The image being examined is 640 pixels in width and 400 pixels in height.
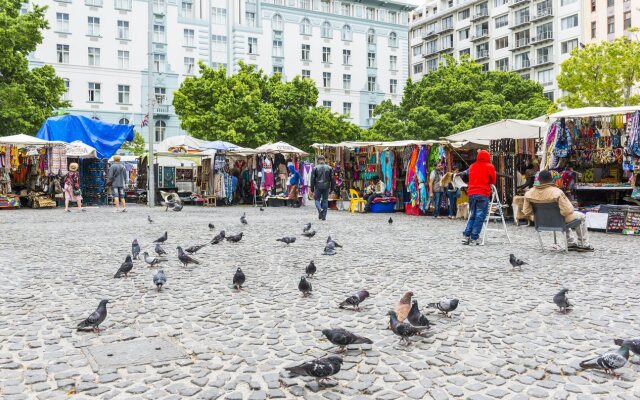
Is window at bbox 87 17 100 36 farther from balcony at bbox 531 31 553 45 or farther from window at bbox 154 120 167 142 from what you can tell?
balcony at bbox 531 31 553 45

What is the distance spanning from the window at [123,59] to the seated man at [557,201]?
161 ft

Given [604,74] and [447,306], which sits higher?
[604,74]

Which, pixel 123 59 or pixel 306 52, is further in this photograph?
pixel 306 52

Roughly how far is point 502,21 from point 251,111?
4226cm

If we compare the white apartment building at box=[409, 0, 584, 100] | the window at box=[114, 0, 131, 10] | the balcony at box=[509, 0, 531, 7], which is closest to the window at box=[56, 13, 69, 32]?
the window at box=[114, 0, 131, 10]

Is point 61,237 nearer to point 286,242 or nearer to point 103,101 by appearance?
point 286,242

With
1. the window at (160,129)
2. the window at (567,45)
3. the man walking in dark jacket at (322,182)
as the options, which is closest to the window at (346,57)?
the window at (160,129)

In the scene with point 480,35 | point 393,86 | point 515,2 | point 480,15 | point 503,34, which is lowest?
point 393,86

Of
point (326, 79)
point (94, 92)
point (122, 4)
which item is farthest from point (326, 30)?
point (94, 92)

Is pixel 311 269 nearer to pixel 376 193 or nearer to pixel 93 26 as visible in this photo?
pixel 376 193

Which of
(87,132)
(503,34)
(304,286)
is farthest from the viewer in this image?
(503,34)

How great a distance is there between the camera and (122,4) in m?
51.9

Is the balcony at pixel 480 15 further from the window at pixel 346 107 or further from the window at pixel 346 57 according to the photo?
the window at pixel 346 107

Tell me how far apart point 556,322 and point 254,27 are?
5734cm
